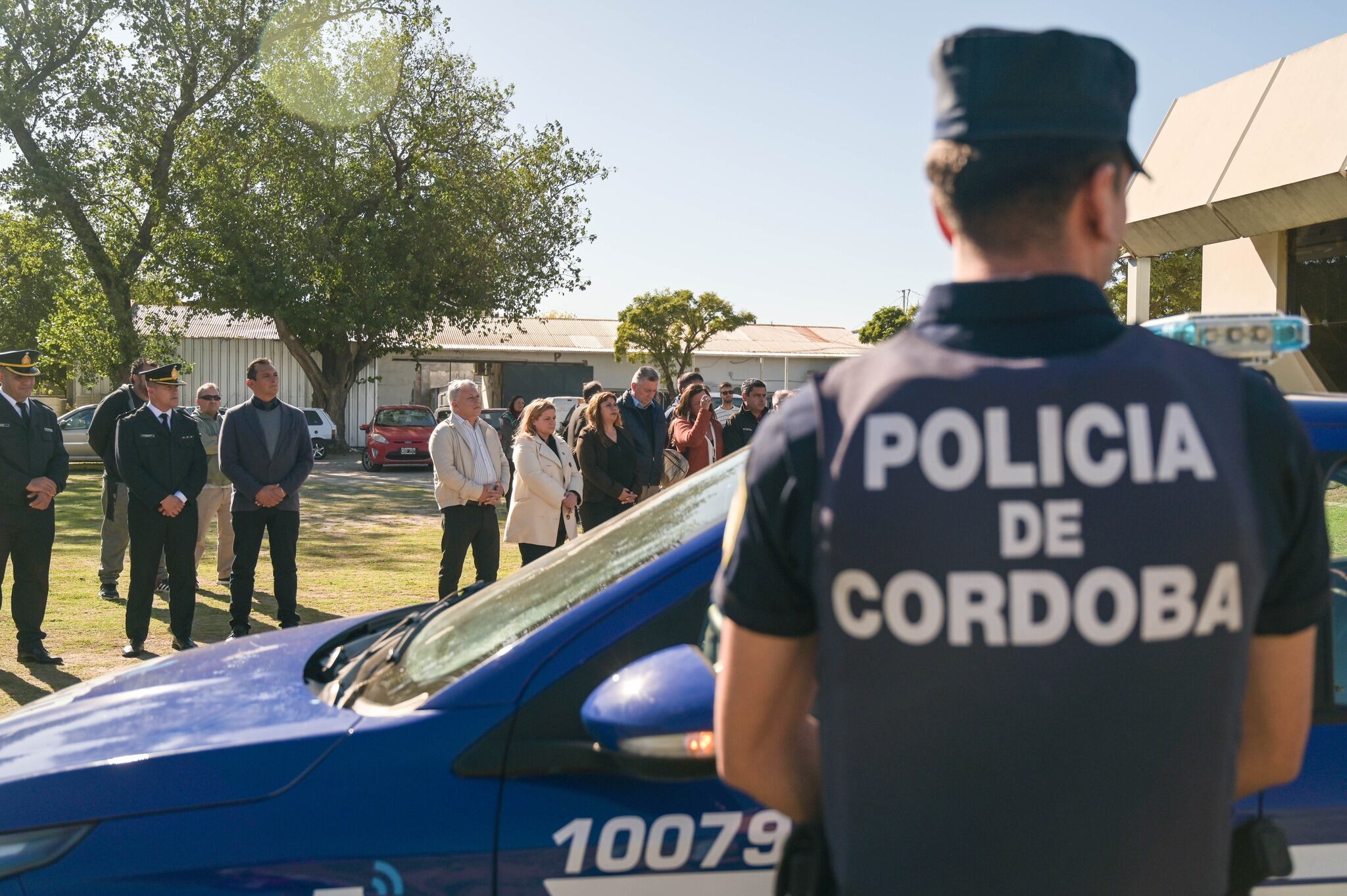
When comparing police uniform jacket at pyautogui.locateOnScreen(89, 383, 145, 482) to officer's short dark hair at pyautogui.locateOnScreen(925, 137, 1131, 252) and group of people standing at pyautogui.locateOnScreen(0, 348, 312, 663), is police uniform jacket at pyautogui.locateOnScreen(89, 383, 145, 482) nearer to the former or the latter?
group of people standing at pyautogui.locateOnScreen(0, 348, 312, 663)

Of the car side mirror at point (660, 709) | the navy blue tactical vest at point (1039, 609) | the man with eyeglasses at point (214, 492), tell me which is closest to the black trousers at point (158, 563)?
the man with eyeglasses at point (214, 492)

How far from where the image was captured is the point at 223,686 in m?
2.35

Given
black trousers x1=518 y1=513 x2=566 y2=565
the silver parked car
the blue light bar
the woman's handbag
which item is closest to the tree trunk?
the silver parked car

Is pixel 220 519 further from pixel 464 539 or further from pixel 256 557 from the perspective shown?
pixel 464 539

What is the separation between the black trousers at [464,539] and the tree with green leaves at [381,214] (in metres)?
19.4

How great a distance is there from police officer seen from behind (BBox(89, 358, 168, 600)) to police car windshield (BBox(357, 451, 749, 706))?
19.4ft

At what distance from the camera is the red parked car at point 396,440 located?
79.6ft

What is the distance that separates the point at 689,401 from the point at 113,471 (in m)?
4.52

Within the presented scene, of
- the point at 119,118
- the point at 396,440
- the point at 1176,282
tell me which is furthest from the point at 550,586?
the point at 119,118

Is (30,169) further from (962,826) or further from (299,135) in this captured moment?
(962,826)

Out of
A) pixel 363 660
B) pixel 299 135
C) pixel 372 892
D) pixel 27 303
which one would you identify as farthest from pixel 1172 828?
pixel 27 303

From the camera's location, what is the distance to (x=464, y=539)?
7535 millimetres

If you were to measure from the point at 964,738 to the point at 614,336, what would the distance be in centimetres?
4557

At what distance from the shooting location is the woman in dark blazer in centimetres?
801
